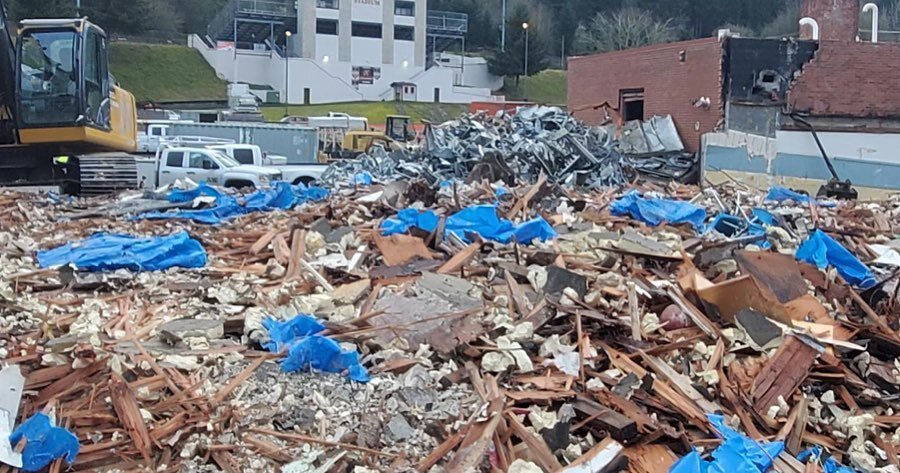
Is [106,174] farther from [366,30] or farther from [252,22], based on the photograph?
[252,22]

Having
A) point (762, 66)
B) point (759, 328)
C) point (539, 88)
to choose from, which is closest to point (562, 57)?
point (539, 88)

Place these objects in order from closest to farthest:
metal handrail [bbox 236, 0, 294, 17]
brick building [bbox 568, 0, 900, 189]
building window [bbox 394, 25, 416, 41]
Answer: brick building [bbox 568, 0, 900, 189] → metal handrail [bbox 236, 0, 294, 17] → building window [bbox 394, 25, 416, 41]

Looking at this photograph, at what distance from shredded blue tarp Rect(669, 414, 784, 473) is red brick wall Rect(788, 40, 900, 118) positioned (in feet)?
68.2

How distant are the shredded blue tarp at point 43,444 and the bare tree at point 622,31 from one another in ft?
189

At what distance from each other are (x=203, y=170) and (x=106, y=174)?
12.6 ft

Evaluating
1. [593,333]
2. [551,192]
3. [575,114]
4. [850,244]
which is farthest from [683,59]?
[593,333]

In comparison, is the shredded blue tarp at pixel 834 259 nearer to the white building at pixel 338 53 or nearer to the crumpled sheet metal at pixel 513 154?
the crumpled sheet metal at pixel 513 154

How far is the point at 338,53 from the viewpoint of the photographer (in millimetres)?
67562

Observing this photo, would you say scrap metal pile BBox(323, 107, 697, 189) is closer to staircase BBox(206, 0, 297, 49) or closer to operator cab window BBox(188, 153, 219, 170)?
operator cab window BBox(188, 153, 219, 170)

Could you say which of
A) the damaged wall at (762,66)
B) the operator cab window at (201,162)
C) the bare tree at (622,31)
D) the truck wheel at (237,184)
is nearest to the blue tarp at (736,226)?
the damaged wall at (762,66)

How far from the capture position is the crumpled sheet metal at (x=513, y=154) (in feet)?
A: 57.9

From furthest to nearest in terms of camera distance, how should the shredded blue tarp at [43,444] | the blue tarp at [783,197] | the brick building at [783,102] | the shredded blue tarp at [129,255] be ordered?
the brick building at [783,102] < the blue tarp at [783,197] < the shredded blue tarp at [129,255] < the shredded blue tarp at [43,444]

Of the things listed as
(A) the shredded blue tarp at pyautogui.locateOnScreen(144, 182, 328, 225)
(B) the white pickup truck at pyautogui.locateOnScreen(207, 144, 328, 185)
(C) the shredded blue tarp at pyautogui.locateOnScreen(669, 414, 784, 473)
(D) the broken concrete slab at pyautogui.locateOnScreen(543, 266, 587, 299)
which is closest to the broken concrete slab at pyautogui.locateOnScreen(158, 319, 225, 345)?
(D) the broken concrete slab at pyautogui.locateOnScreen(543, 266, 587, 299)

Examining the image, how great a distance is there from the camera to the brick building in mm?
22469
